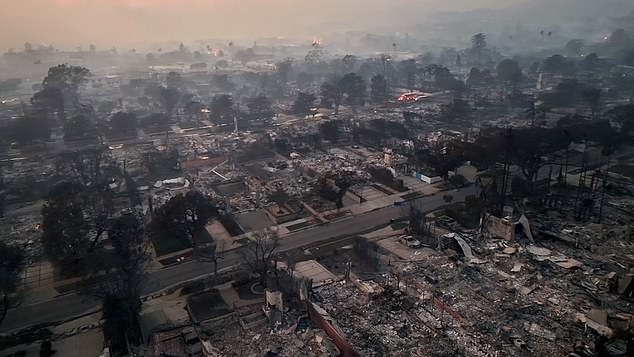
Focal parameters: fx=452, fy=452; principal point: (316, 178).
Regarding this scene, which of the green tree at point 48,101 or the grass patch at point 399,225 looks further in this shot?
the green tree at point 48,101

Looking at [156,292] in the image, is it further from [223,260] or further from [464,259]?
[464,259]

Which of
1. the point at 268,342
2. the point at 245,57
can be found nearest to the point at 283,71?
the point at 245,57

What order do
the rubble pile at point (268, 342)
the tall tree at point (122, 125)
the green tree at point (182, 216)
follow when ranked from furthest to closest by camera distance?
the tall tree at point (122, 125) → the green tree at point (182, 216) → the rubble pile at point (268, 342)

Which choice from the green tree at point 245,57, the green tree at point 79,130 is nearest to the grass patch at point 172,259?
the green tree at point 79,130

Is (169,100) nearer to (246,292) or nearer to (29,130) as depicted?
(29,130)

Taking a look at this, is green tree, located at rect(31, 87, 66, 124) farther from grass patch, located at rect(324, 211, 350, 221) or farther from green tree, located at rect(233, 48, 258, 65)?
green tree, located at rect(233, 48, 258, 65)

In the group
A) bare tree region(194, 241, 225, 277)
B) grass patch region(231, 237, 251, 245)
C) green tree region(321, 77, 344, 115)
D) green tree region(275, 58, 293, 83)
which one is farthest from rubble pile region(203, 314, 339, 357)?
green tree region(275, 58, 293, 83)

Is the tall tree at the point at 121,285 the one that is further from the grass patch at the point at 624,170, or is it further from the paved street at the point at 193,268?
the grass patch at the point at 624,170
